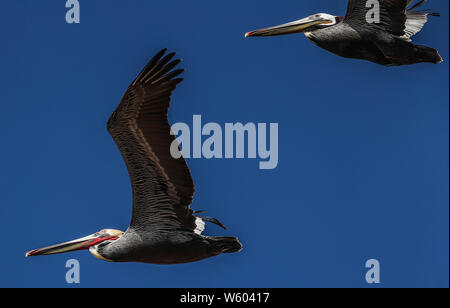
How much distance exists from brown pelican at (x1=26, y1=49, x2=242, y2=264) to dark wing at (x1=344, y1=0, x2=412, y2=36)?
2.13m

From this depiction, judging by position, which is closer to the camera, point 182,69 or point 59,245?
point 182,69

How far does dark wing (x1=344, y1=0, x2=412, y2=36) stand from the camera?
9852 millimetres

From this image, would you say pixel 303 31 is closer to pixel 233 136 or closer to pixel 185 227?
pixel 233 136

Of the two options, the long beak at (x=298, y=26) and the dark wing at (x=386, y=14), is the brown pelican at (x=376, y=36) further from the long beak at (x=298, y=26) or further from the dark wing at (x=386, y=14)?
the long beak at (x=298, y=26)

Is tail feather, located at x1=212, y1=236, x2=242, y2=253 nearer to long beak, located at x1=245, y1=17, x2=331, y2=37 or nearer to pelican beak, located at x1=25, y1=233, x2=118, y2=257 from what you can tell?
pelican beak, located at x1=25, y1=233, x2=118, y2=257

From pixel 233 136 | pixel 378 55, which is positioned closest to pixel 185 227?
pixel 233 136

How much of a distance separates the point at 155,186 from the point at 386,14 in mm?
3051

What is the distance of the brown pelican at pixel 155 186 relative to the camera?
30.0 ft

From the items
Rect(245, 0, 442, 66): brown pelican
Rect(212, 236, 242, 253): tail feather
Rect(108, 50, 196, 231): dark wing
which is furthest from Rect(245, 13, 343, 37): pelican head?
Rect(212, 236, 242, 253): tail feather

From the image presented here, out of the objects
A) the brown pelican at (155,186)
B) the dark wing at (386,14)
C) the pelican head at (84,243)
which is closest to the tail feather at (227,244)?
the brown pelican at (155,186)

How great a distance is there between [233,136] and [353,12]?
1.84 m

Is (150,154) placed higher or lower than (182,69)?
lower

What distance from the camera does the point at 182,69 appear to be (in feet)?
30.1

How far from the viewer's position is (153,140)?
9148 millimetres
